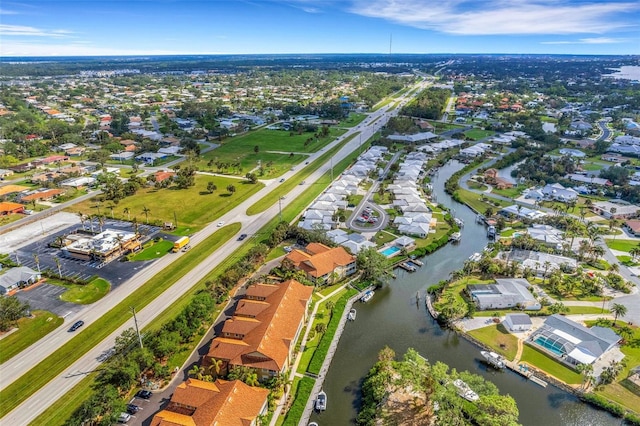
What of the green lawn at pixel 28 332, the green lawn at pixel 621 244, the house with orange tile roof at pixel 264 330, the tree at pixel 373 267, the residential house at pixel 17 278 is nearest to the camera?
the house with orange tile roof at pixel 264 330

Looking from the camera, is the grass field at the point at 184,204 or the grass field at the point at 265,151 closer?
the grass field at the point at 184,204

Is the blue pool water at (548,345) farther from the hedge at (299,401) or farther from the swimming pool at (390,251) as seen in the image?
the hedge at (299,401)

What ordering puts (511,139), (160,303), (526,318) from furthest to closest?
(511,139) < (160,303) < (526,318)

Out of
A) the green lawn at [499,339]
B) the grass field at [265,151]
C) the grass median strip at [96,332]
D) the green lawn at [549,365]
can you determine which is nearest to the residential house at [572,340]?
the green lawn at [549,365]

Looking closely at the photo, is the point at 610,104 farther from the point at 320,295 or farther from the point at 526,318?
the point at 320,295

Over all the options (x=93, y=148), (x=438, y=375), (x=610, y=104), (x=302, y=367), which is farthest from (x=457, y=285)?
(x=610, y=104)

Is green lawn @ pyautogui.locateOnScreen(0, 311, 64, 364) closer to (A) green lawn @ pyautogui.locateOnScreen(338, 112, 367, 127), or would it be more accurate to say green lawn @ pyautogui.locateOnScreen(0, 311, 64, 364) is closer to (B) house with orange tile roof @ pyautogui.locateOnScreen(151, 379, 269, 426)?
(B) house with orange tile roof @ pyautogui.locateOnScreen(151, 379, 269, 426)
